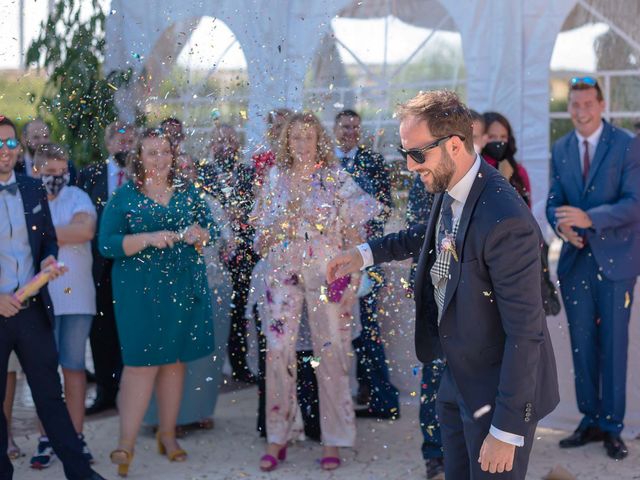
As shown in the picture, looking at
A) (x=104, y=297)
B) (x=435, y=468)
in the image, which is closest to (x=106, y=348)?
(x=104, y=297)

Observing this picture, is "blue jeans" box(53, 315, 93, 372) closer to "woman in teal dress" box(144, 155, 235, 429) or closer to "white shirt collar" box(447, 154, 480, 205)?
"woman in teal dress" box(144, 155, 235, 429)

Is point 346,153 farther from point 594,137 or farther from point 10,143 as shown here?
point 10,143

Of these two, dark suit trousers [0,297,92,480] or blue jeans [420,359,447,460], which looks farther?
blue jeans [420,359,447,460]

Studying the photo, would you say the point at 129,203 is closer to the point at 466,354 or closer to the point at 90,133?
the point at 90,133

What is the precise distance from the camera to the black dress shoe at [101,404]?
6.34 meters

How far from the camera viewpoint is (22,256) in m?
4.62

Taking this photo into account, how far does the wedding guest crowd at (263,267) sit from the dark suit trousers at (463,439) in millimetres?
1545

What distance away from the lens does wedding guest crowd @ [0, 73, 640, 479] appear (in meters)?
4.65

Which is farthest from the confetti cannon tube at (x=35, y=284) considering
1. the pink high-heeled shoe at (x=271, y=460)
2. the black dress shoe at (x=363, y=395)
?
the black dress shoe at (x=363, y=395)

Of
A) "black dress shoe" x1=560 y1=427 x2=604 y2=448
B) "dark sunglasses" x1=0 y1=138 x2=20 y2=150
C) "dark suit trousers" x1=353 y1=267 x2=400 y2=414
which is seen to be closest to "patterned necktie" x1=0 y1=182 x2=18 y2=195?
"dark sunglasses" x1=0 y1=138 x2=20 y2=150

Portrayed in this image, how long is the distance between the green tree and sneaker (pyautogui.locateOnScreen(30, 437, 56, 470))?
5.56 ft

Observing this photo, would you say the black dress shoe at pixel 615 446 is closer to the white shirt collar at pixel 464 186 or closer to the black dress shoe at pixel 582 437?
the black dress shoe at pixel 582 437

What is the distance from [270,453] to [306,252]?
3.92ft

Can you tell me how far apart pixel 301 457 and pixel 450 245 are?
9.10 feet
